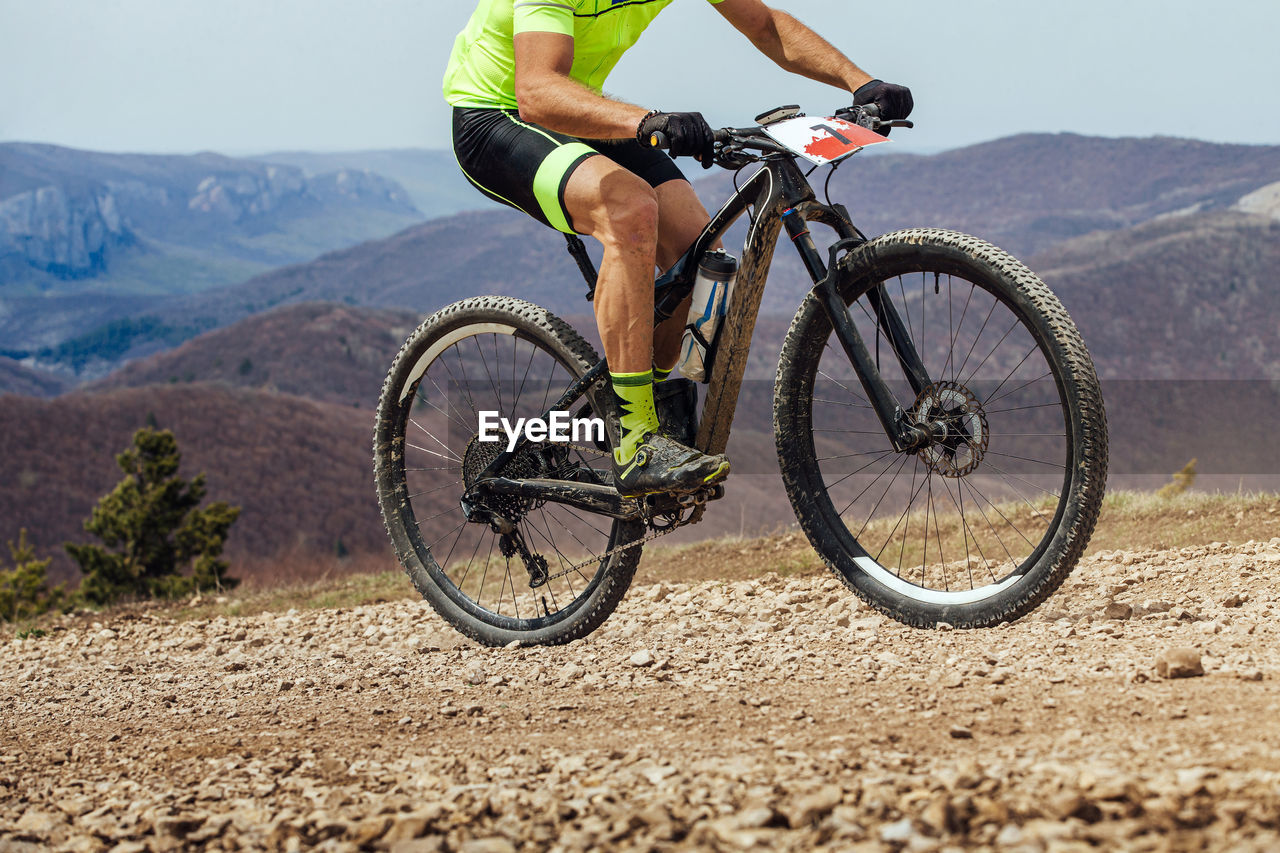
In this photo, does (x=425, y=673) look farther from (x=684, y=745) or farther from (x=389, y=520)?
(x=684, y=745)

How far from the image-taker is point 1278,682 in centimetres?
293

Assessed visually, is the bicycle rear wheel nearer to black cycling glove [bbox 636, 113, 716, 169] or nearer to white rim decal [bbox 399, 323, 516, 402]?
white rim decal [bbox 399, 323, 516, 402]

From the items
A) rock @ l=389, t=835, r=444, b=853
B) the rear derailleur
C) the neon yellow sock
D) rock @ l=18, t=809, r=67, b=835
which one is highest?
the neon yellow sock

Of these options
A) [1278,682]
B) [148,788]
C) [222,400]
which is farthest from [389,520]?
[222,400]

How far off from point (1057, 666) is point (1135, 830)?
142 centimetres

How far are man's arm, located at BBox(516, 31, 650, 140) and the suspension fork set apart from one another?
719 millimetres

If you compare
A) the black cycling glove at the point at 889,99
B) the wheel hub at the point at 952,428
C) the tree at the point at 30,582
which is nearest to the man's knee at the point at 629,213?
the black cycling glove at the point at 889,99

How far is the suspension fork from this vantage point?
3.80 meters

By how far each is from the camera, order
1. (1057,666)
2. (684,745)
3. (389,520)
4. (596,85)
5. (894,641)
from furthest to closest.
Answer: (389,520), (596,85), (894,641), (1057,666), (684,745)

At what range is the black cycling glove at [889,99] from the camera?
13.0 ft

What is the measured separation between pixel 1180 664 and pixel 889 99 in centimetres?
222

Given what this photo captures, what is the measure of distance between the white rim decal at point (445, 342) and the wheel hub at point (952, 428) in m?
2.01

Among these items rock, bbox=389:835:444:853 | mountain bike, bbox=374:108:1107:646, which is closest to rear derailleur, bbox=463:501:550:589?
mountain bike, bbox=374:108:1107:646

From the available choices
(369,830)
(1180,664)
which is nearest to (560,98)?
(369,830)
